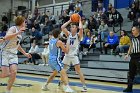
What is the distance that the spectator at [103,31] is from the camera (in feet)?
45.5

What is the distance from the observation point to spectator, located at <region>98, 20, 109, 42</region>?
13875 mm

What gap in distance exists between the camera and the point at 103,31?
13953mm

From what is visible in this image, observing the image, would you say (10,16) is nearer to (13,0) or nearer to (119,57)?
(13,0)

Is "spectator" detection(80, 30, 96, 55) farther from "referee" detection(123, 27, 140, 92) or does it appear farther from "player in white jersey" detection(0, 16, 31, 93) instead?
"player in white jersey" detection(0, 16, 31, 93)

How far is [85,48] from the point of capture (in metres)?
14.1

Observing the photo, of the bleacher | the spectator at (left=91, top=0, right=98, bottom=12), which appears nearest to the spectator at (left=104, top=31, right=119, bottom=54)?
the bleacher

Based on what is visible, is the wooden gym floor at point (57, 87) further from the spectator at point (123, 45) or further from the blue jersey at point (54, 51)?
the spectator at point (123, 45)

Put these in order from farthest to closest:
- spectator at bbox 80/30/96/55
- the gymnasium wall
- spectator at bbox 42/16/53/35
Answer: the gymnasium wall, spectator at bbox 42/16/53/35, spectator at bbox 80/30/96/55

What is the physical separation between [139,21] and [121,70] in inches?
121

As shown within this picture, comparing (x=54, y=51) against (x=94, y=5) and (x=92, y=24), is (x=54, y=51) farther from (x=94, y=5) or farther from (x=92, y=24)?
(x=94, y=5)

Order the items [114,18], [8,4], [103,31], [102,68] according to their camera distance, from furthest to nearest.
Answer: [8,4], [114,18], [103,31], [102,68]

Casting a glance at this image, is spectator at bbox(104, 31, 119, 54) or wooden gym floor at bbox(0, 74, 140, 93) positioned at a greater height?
spectator at bbox(104, 31, 119, 54)

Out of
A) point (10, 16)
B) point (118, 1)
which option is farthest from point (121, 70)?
point (10, 16)

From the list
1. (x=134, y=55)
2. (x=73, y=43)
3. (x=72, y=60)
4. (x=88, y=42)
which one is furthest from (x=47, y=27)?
(x=134, y=55)
